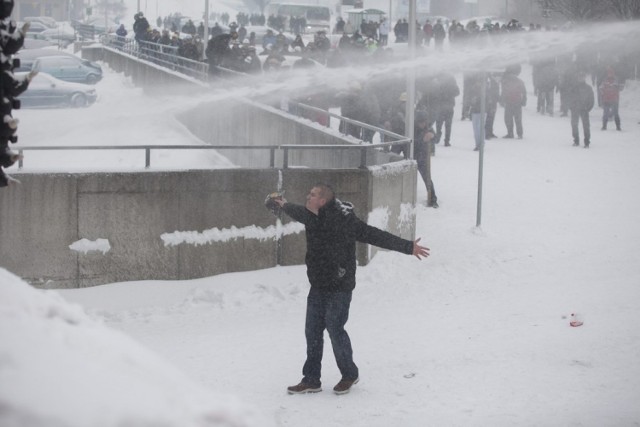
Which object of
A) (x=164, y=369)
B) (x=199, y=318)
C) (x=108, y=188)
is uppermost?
(x=164, y=369)

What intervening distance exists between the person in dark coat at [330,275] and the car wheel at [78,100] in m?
25.9

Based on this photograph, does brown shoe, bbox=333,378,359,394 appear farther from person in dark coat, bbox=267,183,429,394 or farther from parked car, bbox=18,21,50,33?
parked car, bbox=18,21,50,33

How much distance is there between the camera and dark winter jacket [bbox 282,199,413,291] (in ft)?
25.1

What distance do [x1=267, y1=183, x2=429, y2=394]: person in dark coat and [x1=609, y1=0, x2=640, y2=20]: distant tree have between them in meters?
29.5

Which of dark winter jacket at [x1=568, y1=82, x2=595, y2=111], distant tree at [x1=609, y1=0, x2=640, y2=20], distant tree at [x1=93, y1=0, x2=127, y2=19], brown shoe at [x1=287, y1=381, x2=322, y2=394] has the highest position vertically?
distant tree at [x1=93, y1=0, x2=127, y2=19]

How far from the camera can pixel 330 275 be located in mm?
7637

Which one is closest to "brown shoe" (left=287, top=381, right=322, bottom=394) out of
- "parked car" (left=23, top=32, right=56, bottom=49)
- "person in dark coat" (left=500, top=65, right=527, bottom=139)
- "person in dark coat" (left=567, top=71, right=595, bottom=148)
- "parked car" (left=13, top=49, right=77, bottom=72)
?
"person in dark coat" (left=567, top=71, right=595, bottom=148)

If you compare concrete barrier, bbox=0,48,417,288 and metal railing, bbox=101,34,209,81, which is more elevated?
metal railing, bbox=101,34,209,81

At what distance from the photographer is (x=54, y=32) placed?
67188mm

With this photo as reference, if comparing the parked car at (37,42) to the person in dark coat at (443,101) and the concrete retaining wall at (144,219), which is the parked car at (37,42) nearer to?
the person in dark coat at (443,101)

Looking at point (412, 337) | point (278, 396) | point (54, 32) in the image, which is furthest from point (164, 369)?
point (54, 32)

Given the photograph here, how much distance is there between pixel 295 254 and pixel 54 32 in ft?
196

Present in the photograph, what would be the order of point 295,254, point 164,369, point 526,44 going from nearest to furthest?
point 164,369, point 295,254, point 526,44

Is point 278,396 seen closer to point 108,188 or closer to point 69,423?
point 108,188
